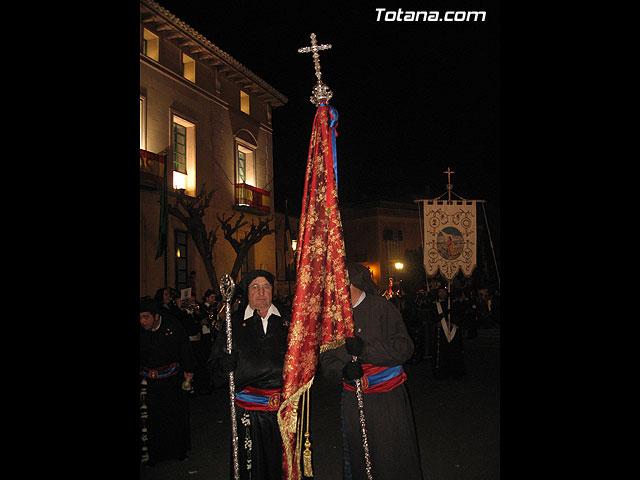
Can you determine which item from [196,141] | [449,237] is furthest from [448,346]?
[196,141]

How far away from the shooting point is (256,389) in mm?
4211

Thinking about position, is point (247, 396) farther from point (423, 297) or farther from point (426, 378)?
point (423, 297)

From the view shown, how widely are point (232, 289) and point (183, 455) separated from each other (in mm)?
2550

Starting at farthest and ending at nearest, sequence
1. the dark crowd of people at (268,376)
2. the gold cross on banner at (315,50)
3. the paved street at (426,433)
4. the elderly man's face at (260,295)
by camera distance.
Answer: the paved street at (426,433)
the elderly man's face at (260,295)
the gold cross on banner at (315,50)
the dark crowd of people at (268,376)

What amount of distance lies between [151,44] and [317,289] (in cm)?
1552

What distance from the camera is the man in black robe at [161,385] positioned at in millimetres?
5562

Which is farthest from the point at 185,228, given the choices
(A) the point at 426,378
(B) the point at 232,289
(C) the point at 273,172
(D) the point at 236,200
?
(B) the point at 232,289

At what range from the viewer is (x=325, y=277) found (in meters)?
3.72

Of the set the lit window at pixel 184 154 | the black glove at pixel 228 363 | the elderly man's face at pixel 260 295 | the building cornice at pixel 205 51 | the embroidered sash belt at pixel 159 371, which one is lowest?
the embroidered sash belt at pixel 159 371

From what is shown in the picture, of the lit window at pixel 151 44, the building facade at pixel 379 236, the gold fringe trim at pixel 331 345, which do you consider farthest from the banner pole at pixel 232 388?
the building facade at pixel 379 236

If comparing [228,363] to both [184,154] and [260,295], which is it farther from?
[184,154]

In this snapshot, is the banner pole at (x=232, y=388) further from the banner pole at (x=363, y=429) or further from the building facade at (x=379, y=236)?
the building facade at (x=379, y=236)

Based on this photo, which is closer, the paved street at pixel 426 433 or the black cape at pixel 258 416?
the black cape at pixel 258 416

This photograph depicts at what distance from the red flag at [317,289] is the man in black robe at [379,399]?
0.48 ft
